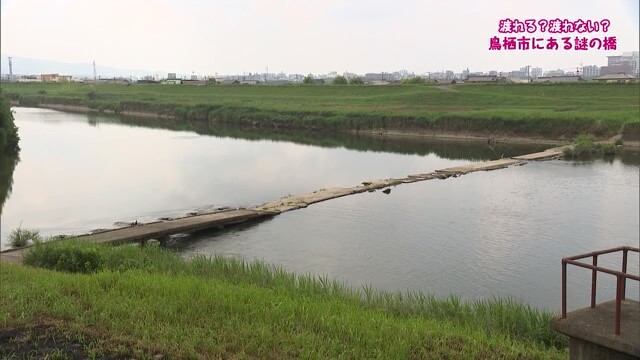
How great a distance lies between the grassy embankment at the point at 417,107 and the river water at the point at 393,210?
6.39 m

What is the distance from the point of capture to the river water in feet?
47.6

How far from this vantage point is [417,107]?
63.0m

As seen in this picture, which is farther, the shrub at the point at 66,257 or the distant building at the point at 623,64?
the distant building at the point at 623,64

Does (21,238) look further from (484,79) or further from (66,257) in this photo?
(484,79)

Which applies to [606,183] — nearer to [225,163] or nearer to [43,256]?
[225,163]

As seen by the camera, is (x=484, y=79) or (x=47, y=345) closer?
(x=47, y=345)

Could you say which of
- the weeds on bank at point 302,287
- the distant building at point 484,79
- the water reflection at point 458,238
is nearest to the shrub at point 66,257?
the weeds on bank at point 302,287

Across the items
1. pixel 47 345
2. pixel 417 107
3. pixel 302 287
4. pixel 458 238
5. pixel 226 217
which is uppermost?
pixel 417 107

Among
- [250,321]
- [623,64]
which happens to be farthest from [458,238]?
[623,64]

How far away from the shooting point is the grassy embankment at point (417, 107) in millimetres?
49375

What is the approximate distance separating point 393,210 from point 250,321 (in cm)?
1644

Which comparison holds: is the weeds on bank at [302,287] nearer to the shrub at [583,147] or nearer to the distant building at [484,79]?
the shrub at [583,147]

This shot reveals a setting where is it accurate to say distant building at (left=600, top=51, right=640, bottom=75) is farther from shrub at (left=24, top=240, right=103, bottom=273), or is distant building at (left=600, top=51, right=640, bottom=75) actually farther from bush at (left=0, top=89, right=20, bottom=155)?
shrub at (left=24, top=240, right=103, bottom=273)

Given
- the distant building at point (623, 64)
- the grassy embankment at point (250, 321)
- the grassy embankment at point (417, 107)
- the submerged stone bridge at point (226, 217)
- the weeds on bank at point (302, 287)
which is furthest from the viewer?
the distant building at point (623, 64)
